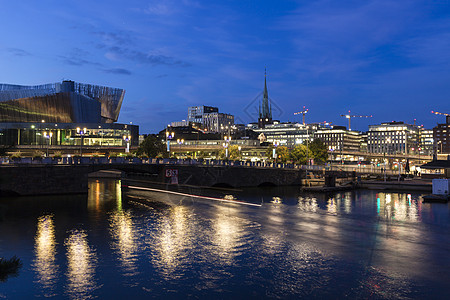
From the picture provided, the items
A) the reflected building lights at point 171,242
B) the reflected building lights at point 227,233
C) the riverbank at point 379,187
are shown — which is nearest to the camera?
the reflected building lights at point 171,242

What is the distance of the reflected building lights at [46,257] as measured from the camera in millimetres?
27281

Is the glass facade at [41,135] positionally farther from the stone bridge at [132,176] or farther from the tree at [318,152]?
the tree at [318,152]

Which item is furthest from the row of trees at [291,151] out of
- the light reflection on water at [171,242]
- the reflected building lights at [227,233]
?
the light reflection on water at [171,242]

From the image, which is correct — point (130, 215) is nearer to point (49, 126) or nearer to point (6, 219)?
point (6, 219)

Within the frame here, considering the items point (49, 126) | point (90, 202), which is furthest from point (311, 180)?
point (49, 126)

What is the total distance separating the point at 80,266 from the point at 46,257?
435 centimetres

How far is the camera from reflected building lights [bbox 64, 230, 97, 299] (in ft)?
84.3

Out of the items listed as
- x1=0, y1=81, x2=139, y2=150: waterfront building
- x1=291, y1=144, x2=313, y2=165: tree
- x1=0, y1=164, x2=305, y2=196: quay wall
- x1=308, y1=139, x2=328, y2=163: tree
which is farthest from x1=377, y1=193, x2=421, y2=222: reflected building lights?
x1=0, y1=81, x2=139, y2=150: waterfront building

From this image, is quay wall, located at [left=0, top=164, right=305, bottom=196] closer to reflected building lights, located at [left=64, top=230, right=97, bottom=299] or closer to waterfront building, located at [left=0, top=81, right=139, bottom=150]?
reflected building lights, located at [left=64, top=230, right=97, bottom=299]

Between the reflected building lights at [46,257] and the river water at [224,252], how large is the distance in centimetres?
9

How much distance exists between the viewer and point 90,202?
66812 millimetres

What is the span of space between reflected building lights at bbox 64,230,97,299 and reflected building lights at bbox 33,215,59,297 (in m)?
1.11

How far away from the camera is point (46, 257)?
32812mm

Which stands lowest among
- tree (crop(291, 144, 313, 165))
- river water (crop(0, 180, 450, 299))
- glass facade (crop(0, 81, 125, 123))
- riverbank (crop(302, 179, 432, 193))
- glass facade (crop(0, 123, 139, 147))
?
river water (crop(0, 180, 450, 299))
